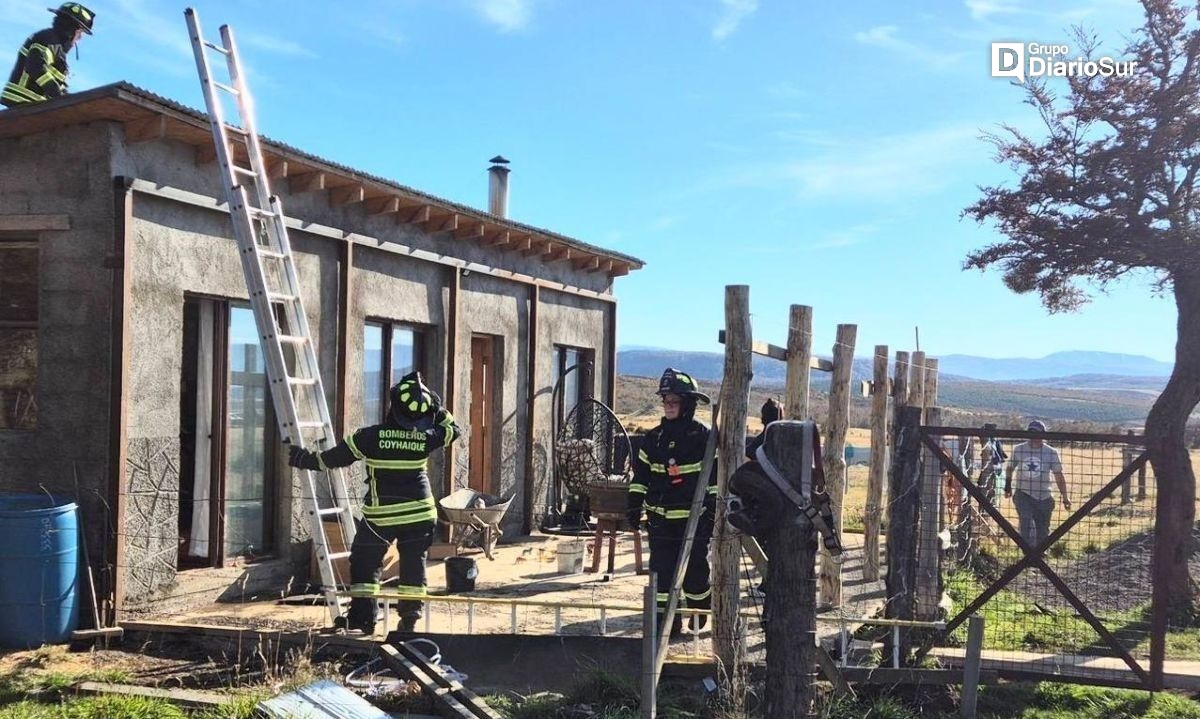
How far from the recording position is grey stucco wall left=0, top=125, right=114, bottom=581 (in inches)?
298

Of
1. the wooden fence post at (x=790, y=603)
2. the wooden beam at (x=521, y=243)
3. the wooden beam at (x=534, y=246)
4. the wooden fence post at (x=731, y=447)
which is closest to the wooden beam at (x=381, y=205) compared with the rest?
the wooden beam at (x=521, y=243)

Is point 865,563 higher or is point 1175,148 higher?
point 1175,148

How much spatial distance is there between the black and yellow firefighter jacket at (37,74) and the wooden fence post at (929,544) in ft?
23.0

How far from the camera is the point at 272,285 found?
8.83 m

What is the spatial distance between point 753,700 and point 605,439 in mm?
8097

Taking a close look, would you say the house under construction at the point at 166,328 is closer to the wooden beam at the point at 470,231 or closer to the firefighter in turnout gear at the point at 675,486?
the wooden beam at the point at 470,231

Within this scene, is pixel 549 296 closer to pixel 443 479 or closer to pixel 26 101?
pixel 443 479

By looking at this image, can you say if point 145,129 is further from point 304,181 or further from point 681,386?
point 681,386

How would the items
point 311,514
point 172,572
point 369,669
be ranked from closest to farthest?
point 369,669, point 311,514, point 172,572

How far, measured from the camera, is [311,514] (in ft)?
24.0

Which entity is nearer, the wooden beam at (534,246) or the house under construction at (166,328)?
the house under construction at (166,328)

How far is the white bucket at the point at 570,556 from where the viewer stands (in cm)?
1040

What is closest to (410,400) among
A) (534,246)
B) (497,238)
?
(497,238)

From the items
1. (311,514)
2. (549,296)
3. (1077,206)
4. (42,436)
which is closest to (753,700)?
(311,514)
